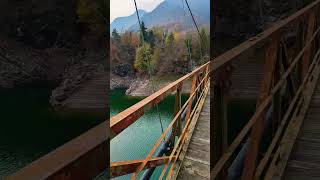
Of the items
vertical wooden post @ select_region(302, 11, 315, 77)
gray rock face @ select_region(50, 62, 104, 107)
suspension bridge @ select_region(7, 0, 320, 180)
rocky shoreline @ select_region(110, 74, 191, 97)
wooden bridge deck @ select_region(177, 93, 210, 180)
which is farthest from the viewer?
rocky shoreline @ select_region(110, 74, 191, 97)

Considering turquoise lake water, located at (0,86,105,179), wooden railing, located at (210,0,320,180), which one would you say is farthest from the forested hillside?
wooden railing, located at (210,0,320,180)

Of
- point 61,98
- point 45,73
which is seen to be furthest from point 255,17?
point 45,73

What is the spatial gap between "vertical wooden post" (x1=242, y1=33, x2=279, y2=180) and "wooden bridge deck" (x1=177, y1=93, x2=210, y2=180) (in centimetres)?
156

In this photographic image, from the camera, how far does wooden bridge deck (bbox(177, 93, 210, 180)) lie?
3066 millimetres

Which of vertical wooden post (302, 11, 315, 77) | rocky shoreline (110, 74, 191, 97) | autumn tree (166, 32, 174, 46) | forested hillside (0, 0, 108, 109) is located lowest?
rocky shoreline (110, 74, 191, 97)

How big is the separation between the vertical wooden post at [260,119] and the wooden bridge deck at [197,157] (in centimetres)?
156

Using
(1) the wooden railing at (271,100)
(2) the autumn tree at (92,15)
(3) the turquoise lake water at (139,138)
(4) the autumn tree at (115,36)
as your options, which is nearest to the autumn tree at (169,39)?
(4) the autumn tree at (115,36)

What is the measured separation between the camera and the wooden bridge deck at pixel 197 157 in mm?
3066

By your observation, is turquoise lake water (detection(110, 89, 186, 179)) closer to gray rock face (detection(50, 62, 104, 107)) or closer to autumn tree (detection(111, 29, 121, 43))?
gray rock face (detection(50, 62, 104, 107))

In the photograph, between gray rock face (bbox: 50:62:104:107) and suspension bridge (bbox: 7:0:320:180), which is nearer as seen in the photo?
suspension bridge (bbox: 7:0:320:180)

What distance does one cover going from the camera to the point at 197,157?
3357 millimetres

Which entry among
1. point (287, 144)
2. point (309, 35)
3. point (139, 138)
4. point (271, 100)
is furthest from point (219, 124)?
point (139, 138)

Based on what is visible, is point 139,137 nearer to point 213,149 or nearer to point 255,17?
point 255,17

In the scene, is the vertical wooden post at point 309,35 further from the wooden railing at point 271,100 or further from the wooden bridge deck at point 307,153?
the wooden bridge deck at point 307,153
